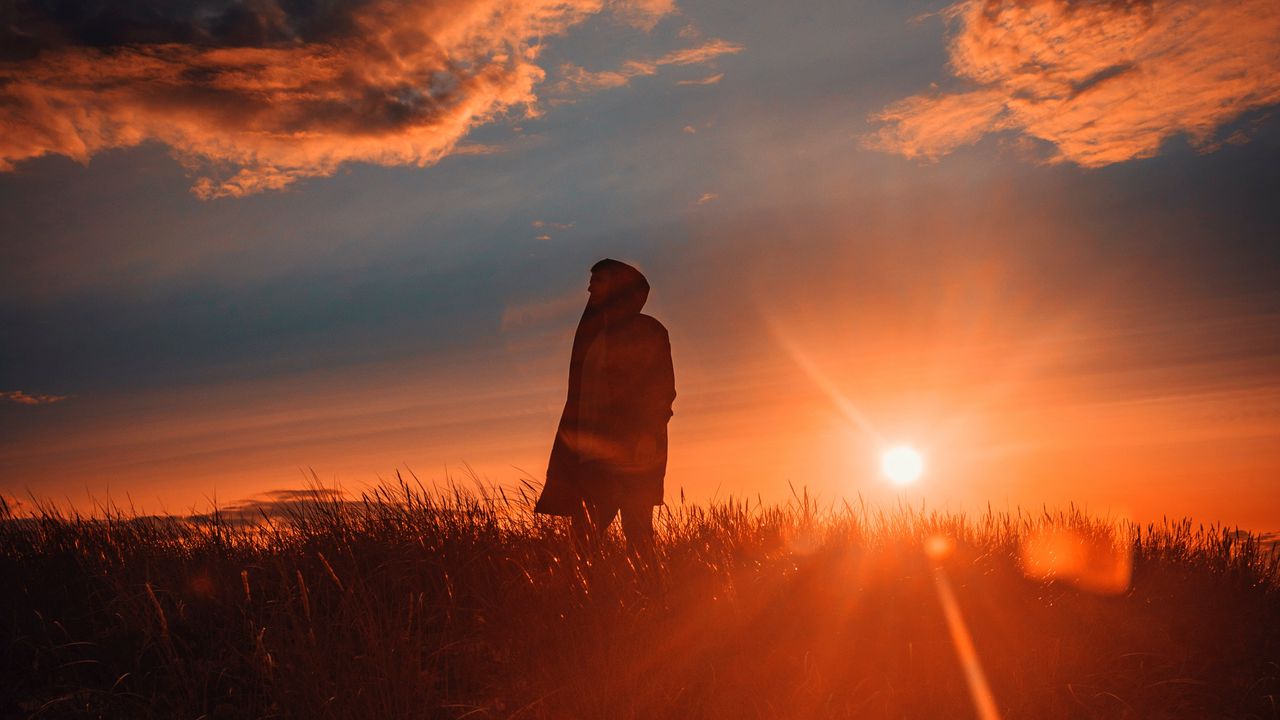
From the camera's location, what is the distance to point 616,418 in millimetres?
7191

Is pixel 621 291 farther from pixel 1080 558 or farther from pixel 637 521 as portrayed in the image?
pixel 1080 558

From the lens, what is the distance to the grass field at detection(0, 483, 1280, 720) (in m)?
4.64

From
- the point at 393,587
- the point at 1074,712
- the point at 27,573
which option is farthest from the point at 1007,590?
the point at 27,573

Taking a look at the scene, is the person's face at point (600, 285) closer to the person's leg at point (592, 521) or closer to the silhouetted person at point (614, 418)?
the silhouetted person at point (614, 418)

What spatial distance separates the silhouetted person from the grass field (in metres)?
0.35

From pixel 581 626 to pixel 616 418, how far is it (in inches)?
88.5

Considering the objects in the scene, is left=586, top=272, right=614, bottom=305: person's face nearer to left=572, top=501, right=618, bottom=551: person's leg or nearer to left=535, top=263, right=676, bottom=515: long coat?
left=535, top=263, right=676, bottom=515: long coat

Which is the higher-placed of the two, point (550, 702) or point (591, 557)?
point (591, 557)

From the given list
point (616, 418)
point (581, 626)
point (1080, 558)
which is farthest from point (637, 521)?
point (1080, 558)

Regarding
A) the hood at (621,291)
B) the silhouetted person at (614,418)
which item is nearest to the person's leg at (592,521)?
the silhouetted person at (614,418)

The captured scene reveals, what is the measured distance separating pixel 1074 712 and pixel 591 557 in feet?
10.1

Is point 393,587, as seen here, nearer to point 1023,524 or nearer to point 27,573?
point 27,573

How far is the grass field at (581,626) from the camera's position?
4.64 metres

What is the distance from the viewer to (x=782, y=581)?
631 cm
